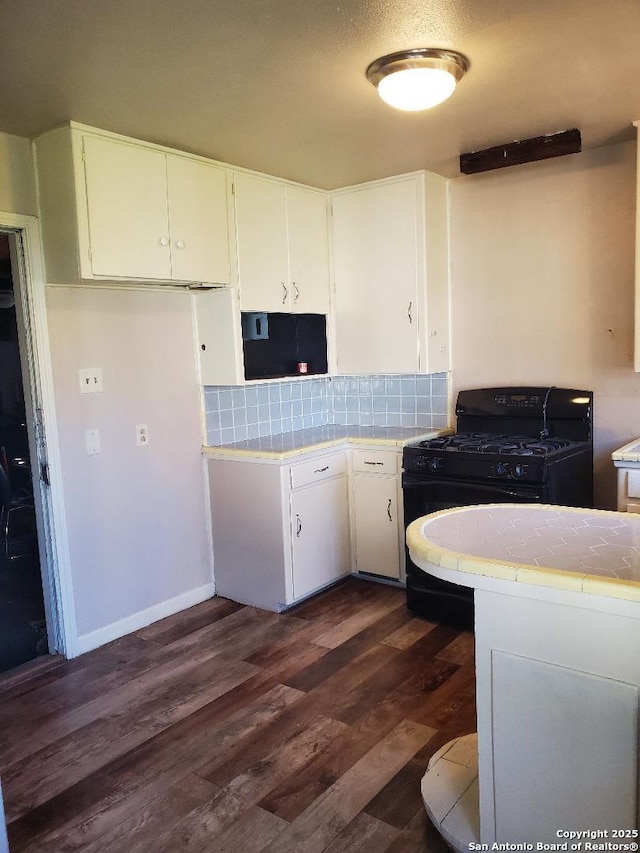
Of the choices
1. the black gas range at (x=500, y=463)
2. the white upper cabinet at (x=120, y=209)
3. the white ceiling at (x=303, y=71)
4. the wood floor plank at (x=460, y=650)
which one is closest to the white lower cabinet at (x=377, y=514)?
the black gas range at (x=500, y=463)

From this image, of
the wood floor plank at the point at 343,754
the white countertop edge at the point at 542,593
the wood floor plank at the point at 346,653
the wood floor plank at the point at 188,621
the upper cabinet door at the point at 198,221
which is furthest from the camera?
the wood floor plank at the point at 188,621

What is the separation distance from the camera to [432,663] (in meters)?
2.96

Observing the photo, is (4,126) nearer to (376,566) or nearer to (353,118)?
(353,118)

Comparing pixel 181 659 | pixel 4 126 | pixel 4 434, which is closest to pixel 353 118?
pixel 4 126

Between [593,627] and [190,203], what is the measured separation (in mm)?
2594

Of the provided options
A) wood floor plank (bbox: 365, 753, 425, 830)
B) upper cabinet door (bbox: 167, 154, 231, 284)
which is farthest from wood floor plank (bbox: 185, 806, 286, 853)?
upper cabinet door (bbox: 167, 154, 231, 284)

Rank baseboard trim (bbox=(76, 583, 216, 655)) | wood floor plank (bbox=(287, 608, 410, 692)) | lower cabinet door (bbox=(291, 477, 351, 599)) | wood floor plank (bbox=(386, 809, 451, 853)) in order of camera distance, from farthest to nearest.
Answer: lower cabinet door (bbox=(291, 477, 351, 599)), baseboard trim (bbox=(76, 583, 216, 655)), wood floor plank (bbox=(287, 608, 410, 692)), wood floor plank (bbox=(386, 809, 451, 853))

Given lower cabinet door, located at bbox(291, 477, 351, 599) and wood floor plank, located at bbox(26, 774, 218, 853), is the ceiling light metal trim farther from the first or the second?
wood floor plank, located at bbox(26, 774, 218, 853)

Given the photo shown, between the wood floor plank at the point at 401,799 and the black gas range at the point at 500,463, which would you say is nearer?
the wood floor plank at the point at 401,799

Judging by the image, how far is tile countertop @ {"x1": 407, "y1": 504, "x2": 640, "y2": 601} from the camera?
152 cm

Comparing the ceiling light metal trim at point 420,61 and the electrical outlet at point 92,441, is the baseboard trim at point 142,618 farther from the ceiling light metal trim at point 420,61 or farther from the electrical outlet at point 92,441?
the ceiling light metal trim at point 420,61

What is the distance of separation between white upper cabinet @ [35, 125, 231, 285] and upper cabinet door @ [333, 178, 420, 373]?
1041 mm

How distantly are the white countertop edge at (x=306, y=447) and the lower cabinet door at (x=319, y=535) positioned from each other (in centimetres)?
22

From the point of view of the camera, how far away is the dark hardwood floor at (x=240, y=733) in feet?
6.59
